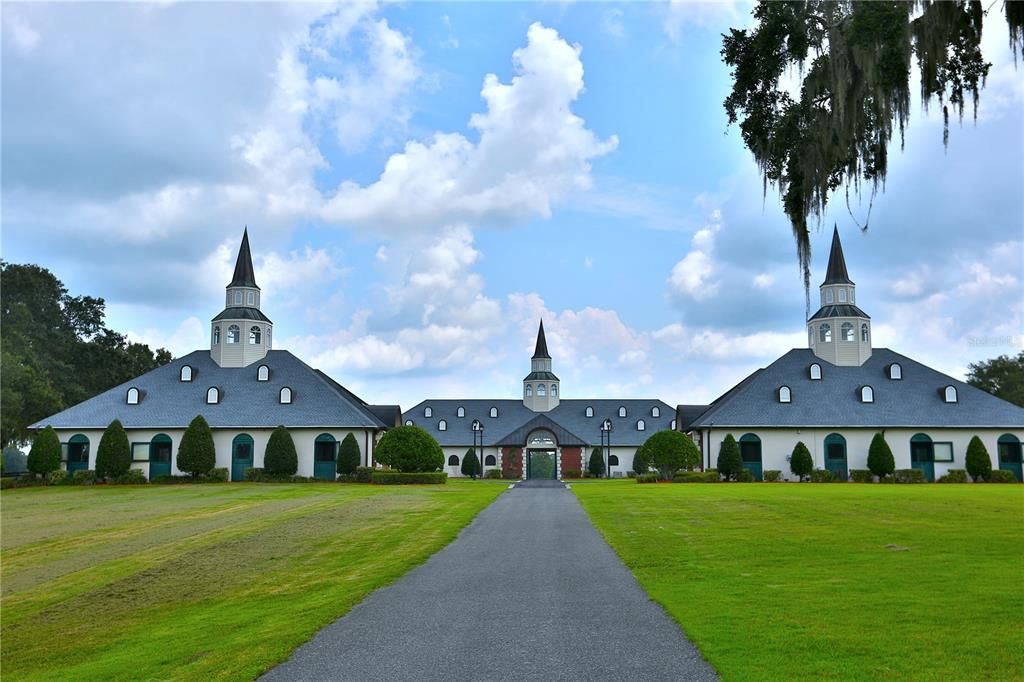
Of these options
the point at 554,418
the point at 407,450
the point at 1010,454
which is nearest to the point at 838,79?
the point at 407,450

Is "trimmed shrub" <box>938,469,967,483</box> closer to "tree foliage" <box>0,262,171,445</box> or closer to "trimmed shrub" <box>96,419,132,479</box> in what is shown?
"trimmed shrub" <box>96,419,132,479</box>

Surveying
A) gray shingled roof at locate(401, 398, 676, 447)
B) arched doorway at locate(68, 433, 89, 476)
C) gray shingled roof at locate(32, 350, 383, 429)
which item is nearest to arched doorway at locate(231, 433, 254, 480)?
gray shingled roof at locate(32, 350, 383, 429)

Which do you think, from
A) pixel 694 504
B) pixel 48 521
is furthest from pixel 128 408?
pixel 694 504

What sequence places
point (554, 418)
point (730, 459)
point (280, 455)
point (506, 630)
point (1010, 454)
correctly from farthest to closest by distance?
1. point (554, 418)
2. point (1010, 454)
3. point (730, 459)
4. point (280, 455)
5. point (506, 630)

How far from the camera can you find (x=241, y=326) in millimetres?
55375

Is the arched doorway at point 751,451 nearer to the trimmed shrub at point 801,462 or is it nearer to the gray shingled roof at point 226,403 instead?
the trimmed shrub at point 801,462

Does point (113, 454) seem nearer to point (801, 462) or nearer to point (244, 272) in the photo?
point (244, 272)

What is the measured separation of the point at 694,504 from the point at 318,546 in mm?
14062

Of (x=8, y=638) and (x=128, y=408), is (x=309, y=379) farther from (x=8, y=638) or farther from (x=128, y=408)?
(x=8, y=638)

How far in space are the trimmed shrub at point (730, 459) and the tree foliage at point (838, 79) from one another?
114ft

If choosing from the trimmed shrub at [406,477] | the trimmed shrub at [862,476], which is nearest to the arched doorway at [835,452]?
the trimmed shrub at [862,476]

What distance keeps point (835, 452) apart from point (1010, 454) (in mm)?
9821

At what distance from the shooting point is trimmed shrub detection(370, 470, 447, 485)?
1774 inches

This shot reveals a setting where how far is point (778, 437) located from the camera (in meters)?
51.7
